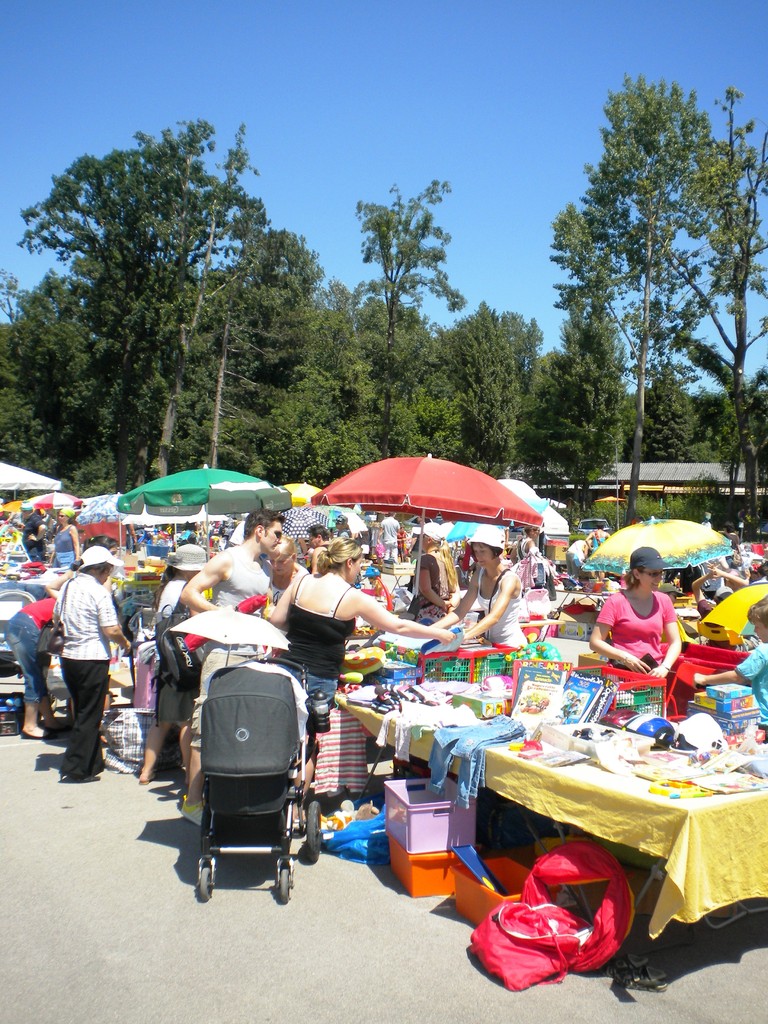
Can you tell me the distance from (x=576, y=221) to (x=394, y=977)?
3432cm

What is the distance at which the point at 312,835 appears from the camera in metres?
4.67

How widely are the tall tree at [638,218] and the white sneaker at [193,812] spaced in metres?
29.5

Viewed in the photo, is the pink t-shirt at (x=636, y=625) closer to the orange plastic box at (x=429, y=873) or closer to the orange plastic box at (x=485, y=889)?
the orange plastic box at (x=485, y=889)

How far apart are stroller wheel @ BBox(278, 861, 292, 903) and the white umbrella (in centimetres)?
111

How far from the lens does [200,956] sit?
3.67 metres

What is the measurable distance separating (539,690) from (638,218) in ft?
110

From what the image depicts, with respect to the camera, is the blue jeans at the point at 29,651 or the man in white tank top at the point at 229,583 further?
the blue jeans at the point at 29,651

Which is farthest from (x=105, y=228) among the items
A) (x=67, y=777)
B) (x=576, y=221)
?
(x=67, y=777)

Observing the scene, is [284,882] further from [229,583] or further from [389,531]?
[389,531]

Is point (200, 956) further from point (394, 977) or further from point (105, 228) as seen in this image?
point (105, 228)

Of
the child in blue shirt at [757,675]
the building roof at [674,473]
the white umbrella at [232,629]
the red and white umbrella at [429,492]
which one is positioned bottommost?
the child in blue shirt at [757,675]

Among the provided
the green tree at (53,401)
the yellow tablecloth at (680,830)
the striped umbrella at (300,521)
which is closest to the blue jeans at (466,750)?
the yellow tablecloth at (680,830)

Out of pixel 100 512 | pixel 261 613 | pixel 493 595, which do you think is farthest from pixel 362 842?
pixel 100 512

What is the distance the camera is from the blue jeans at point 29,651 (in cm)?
701
